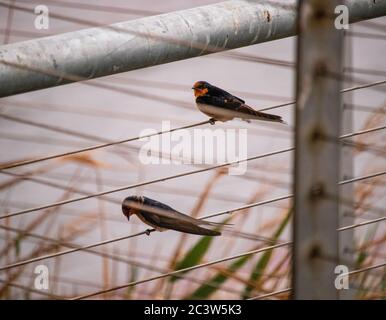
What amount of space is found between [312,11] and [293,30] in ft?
1.89

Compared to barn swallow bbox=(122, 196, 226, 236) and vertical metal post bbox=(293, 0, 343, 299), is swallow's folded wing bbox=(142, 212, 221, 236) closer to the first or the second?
barn swallow bbox=(122, 196, 226, 236)

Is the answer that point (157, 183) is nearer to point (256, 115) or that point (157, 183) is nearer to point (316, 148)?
point (256, 115)

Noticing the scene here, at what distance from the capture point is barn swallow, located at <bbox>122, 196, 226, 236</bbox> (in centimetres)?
149

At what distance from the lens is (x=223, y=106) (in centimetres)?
183

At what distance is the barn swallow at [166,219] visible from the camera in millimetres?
1489

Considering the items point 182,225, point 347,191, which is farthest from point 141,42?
point 347,191

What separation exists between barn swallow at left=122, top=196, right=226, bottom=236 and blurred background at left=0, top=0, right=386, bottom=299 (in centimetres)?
4

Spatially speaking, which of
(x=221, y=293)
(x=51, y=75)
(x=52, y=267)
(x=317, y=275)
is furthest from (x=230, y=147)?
(x=317, y=275)

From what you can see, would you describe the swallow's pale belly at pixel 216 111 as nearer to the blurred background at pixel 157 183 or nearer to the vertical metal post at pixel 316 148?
the blurred background at pixel 157 183

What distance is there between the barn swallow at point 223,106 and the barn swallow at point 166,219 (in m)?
0.18

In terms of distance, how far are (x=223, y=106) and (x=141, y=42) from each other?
1.57ft

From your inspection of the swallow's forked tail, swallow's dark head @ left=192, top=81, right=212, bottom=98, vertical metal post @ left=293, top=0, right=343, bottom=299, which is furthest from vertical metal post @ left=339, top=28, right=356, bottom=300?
vertical metal post @ left=293, top=0, right=343, bottom=299

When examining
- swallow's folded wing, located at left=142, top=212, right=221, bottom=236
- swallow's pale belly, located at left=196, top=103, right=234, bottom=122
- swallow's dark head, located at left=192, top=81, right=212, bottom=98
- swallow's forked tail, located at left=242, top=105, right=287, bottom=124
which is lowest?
swallow's folded wing, located at left=142, top=212, right=221, bottom=236
